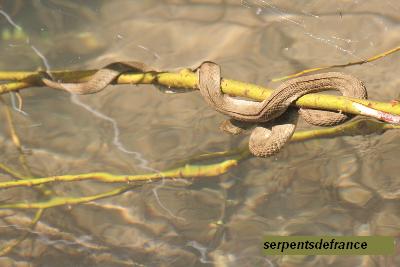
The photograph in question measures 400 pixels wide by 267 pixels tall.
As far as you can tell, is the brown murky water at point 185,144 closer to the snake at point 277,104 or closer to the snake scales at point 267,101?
the snake scales at point 267,101

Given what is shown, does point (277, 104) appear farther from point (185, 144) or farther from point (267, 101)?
point (185, 144)

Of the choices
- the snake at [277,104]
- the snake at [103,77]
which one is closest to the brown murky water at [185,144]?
the snake at [103,77]

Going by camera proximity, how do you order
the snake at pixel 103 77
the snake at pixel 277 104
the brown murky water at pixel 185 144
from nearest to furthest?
the snake at pixel 277 104, the snake at pixel 103 77, the brown murky water at pixel 185 144

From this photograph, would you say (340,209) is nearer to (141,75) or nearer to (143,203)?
(143,203)

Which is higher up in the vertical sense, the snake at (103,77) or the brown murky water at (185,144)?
the snake at (103,77)

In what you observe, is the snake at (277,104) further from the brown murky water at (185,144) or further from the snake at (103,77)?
the brown murky water at (185,144)

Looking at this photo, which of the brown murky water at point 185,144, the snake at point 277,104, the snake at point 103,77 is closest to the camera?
the snake at point 277,104

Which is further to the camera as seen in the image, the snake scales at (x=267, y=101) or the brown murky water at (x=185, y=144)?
the brown murky water at (x=185, y=144)

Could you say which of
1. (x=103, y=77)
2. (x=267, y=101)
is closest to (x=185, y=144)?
(x=103, y=77)
